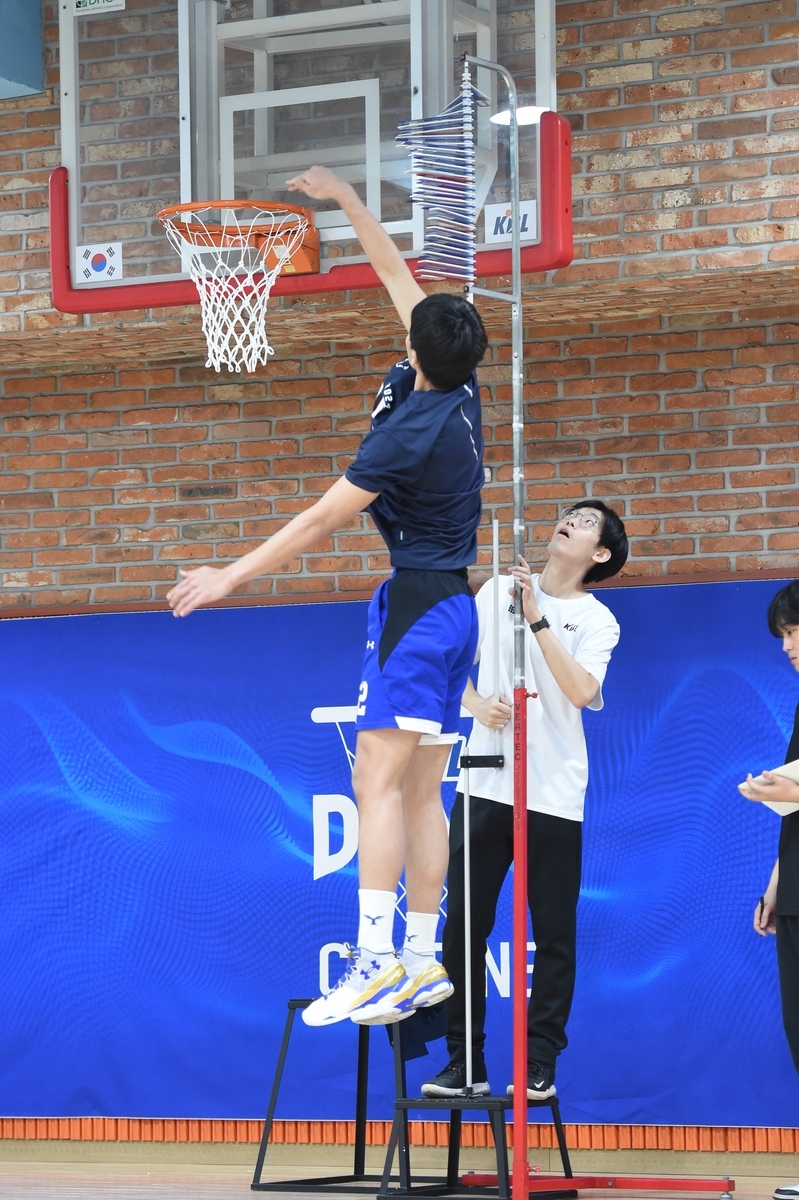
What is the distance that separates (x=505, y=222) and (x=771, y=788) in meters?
1.80

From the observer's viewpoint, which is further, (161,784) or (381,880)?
(161,784)

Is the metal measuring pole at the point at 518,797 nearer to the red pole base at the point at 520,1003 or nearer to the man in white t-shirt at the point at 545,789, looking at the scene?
the red pole base at the point at 520,1003

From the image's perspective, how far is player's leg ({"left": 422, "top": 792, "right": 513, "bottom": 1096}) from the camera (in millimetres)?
4172

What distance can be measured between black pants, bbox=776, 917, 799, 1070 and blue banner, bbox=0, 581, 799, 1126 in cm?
102

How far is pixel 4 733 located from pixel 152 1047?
1.28 metres

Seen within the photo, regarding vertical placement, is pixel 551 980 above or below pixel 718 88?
below

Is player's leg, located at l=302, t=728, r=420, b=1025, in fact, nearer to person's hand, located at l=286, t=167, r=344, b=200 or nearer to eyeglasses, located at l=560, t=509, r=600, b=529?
person's hand, located at l=286, t=167, r=344, b=200

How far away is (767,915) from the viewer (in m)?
4.10

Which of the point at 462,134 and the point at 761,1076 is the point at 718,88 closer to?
the point at 462,134

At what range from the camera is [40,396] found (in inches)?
226

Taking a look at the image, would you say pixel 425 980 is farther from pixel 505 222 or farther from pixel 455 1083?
pixel 505 222

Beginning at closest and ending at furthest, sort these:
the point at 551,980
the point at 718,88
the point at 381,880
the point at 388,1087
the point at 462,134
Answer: the point at 381,880
the point at 462,134
the point at 551,980
the point at 718,88
the point at 388,1087

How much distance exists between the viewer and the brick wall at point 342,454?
5023mm

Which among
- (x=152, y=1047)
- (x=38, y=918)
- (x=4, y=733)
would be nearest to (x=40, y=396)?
(x=4, y=733)
